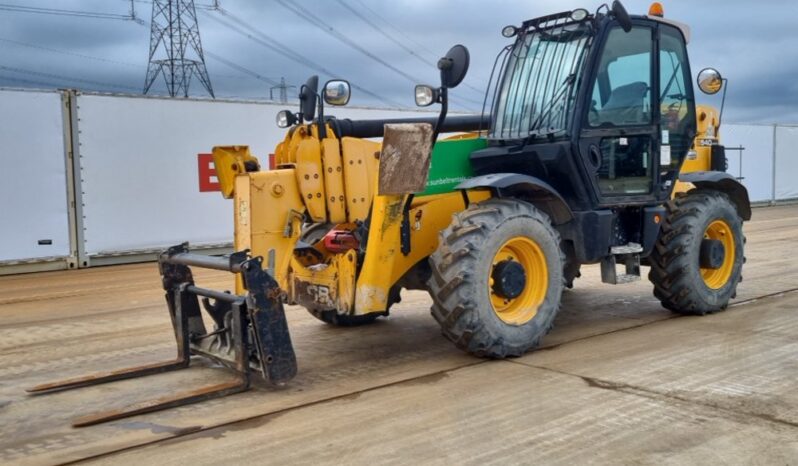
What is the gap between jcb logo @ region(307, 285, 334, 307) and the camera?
5.59 metres

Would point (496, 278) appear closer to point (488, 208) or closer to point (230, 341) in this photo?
point (488, 208)


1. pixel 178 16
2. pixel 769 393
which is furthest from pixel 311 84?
pixel 178 16

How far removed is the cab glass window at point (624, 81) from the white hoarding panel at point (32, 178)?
31.2 ft

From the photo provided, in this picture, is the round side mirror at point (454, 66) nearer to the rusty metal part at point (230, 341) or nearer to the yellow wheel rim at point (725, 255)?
the rusty metal part at point (230, 341)

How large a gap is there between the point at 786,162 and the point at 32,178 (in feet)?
79.4

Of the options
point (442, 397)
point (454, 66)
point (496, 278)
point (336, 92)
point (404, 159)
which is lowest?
point (442, 397)

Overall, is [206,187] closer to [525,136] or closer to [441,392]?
[525,136]

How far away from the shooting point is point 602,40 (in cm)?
637

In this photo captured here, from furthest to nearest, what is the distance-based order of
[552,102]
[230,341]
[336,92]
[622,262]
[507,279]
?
[622,262]
[552,102]
[336,92]
[507,279]
[230,341]

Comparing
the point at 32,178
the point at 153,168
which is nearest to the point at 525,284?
the point at 153,168

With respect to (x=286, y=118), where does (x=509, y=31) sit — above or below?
above

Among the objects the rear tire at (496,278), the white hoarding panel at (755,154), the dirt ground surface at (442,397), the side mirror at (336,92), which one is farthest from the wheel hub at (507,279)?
the white hoarding panel at (755,154)

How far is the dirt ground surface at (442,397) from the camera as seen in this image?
12.8ft

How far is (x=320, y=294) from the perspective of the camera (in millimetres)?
5652
